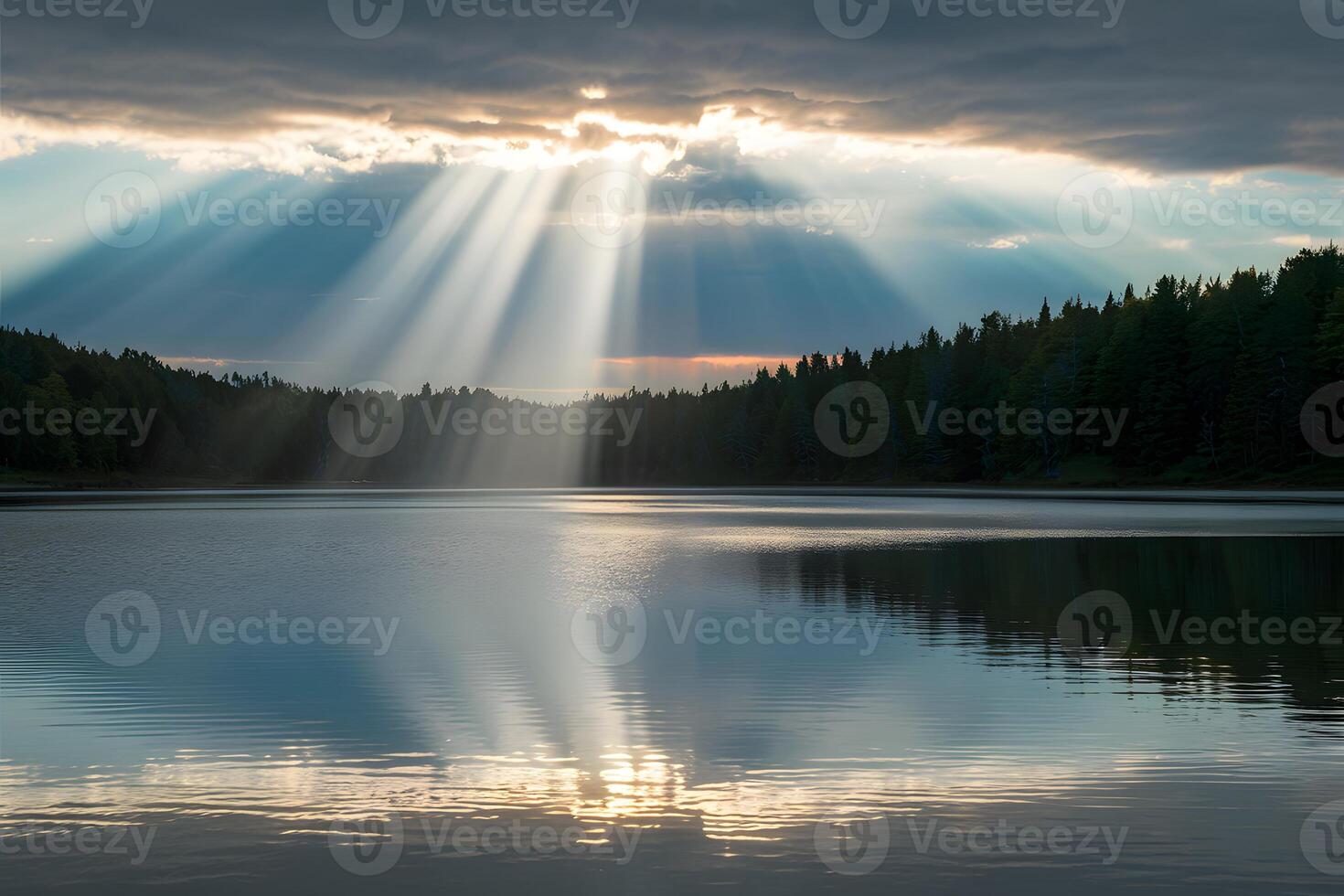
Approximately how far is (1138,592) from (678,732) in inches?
1054

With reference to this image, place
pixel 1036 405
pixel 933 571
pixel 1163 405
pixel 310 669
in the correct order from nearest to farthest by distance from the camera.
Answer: pixel 310 669 → pixel 933 571 → pixel 1163 405 → pixel 1036 405

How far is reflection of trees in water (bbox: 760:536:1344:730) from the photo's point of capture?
26625mm

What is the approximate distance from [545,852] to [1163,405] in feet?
540

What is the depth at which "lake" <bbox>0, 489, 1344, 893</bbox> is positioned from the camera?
1398 cm

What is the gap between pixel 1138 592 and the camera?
141 ft

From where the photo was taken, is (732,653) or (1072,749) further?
(732,653)

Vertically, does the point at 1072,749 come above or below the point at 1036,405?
below

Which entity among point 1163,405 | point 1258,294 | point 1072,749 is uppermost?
point 1258,294

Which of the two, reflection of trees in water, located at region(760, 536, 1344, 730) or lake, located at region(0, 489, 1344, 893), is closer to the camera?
lake, located at region(0, 489, 1344, 893)

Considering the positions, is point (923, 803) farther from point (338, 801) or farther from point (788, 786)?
point (338, 801)

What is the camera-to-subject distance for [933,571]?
51719 millimetres

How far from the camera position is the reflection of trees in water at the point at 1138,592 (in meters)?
26.6

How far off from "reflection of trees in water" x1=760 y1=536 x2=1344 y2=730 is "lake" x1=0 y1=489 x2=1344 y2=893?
0.21 meters

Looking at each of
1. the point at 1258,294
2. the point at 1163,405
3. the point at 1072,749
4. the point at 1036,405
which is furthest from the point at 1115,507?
the point at 1072,749
